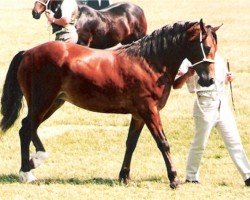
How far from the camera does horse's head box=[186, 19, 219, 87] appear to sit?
258 inches

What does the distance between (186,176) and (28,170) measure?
5.79ft

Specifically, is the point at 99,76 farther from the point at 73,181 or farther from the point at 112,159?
the point at 112,159

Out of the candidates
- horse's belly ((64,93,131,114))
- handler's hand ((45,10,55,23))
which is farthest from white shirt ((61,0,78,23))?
horse's belly ((64,93,131,114))

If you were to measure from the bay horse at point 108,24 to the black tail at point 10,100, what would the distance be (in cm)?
436

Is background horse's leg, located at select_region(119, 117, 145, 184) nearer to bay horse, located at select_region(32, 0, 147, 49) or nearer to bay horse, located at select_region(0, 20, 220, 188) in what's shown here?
bay horse, located at select_region(0, 20, 220, 188)

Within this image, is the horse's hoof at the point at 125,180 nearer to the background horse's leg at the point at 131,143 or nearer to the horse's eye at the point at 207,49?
the background horse's leg at the point at 131,143

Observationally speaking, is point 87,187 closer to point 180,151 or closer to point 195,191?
point 195,191

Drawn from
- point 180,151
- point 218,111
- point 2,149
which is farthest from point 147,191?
point 2,149

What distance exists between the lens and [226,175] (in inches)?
300

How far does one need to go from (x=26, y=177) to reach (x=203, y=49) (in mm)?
2407

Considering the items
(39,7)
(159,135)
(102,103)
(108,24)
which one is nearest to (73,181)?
(102,103)

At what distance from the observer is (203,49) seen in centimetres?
657

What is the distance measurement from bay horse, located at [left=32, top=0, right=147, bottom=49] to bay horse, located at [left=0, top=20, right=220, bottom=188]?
472cm

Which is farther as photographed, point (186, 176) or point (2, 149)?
point (2, 149)
